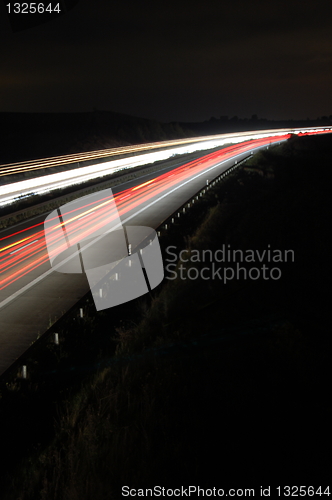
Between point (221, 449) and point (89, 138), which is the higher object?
point (89, 138)

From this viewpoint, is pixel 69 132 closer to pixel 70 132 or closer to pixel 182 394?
pixel 70 132

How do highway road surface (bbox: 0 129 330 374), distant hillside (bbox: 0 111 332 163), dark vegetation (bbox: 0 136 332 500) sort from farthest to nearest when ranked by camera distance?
1. distant hillside (bbox: 0 111 332 163)
2. highway road surface (bbox: 0 129 330 374)
3. dark vegetation (bbox: 0 136 332 500)

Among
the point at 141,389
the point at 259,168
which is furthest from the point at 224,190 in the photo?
the point at 141,389

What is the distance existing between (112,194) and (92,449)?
26.0 m

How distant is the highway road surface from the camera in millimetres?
9094

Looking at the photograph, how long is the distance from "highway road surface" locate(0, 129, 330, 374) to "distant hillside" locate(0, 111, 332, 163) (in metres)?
48.0

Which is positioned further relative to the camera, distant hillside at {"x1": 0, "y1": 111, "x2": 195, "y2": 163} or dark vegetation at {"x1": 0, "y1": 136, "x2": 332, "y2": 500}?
distant hillside at {"x1": 0, "y1": 111, "x2": 195, "y2": 163}

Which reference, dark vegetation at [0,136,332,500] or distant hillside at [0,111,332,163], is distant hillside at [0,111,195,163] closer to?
distant hillside at [0,111,332,163]

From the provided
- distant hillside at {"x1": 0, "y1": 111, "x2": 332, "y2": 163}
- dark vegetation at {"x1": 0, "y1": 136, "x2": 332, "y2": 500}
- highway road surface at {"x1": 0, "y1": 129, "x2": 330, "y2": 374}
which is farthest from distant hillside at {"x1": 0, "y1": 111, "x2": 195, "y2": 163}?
dark vegetation at {"x1": 0, "y1": 136, "x2": 332, "y2": 500}

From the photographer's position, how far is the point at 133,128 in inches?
3688

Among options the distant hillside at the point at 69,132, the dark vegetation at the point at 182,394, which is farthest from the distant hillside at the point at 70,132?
the dark vegetation at the point at 182,394

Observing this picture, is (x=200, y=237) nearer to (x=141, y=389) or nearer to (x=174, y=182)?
(x=141, y=389)

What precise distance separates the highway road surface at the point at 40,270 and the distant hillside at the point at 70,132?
48.0 meters

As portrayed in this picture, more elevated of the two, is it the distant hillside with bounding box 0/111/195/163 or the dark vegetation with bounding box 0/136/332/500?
the distant hillside with bounding box 0/111/195/163
